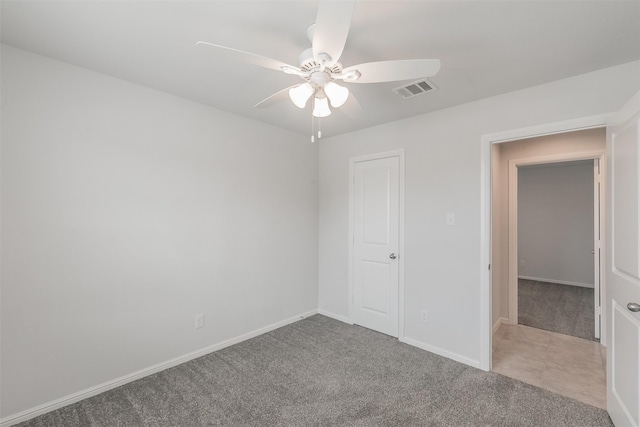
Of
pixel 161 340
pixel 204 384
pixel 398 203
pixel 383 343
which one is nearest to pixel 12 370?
pixel 161 340

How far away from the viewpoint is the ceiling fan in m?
1.14

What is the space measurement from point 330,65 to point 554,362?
3226 millimetres

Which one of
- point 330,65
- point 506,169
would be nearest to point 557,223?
point 506,169

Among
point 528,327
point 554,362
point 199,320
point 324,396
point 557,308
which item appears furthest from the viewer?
point 557,308

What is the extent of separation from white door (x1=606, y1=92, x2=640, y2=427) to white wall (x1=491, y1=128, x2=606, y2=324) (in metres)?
1.27

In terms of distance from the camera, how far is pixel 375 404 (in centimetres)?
205

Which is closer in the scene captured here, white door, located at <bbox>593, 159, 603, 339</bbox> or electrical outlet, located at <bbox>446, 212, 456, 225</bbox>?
electrical outlet, located at <bbox>446, 212, 456, 225</bbox>

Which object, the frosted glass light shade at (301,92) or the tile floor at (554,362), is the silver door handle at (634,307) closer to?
the tile floor at (554,362)

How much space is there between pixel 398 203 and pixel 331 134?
4.23 feet

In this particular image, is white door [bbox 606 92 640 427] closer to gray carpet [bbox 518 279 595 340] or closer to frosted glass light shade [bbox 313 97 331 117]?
frosted glass light shade [bbox 313 97 331 117]

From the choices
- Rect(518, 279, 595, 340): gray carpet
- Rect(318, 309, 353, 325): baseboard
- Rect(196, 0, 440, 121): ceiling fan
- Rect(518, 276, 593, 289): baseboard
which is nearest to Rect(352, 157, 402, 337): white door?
Rect(318, 309, 353, 325): baseboard

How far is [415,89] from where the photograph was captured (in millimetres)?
2340

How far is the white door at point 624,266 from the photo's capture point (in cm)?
152

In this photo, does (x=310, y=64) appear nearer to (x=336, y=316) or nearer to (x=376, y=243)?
(x=376, y=243)
